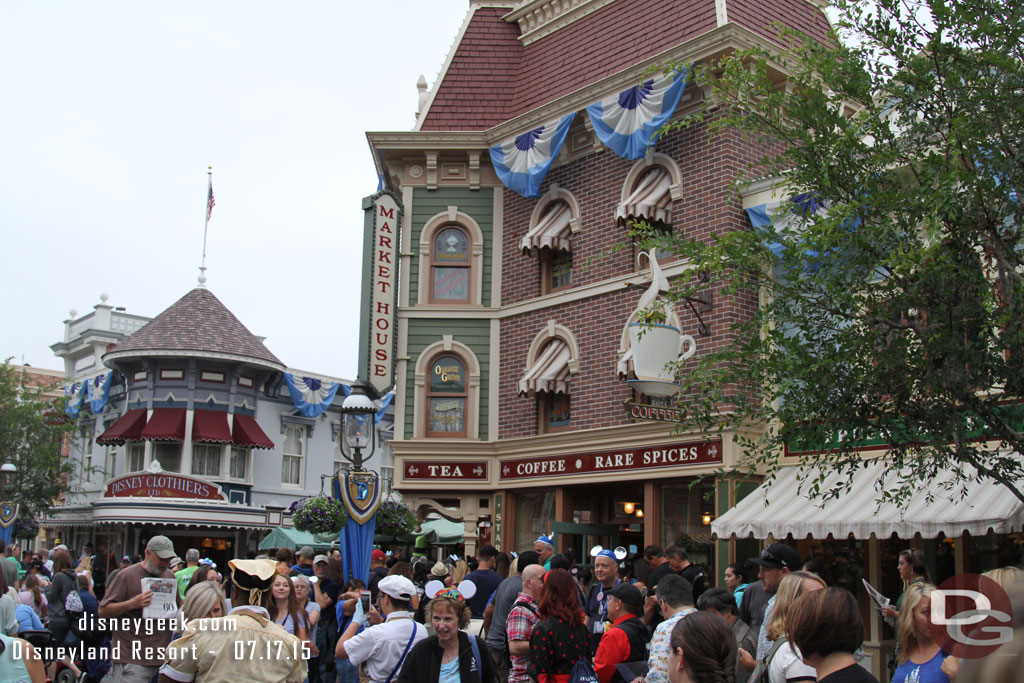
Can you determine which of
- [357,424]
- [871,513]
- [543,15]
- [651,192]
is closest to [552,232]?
[651,192]

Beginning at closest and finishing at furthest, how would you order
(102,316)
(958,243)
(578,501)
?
1. (958,243)
2. (578,501)
3. (102,316)

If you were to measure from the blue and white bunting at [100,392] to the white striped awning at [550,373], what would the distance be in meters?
19.8

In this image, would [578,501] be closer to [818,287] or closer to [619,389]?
[619,389]

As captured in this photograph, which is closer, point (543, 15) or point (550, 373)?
point (550, 373)

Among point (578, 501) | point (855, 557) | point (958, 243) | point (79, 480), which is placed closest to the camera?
point (958, 243)

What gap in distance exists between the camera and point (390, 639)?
656 centimetres

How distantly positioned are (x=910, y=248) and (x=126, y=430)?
27385mm

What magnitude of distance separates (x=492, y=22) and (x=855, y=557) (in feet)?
46.0

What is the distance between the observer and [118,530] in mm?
32906

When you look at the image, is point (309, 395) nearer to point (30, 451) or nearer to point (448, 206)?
point (30, 451)

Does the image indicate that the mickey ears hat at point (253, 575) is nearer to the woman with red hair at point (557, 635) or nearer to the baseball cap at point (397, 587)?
the baseball cap at point (397, 587)

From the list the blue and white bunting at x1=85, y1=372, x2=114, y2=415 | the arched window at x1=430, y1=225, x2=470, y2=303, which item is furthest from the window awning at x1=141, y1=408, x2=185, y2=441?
the arched window at x1=430, y1=225, x2=470, y2=303

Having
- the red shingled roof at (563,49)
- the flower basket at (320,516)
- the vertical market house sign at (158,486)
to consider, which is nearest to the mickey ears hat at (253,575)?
the flower basket at (320,516)

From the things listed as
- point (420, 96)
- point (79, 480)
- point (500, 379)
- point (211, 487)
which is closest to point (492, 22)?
point (420, 96)
